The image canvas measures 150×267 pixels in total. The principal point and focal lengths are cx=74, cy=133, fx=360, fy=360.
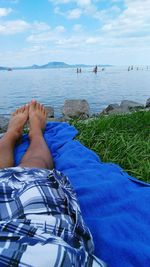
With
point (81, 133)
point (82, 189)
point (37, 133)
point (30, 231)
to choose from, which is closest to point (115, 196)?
point (82, 189)

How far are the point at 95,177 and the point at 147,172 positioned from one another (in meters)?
0.79

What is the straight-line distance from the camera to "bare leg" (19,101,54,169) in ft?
6.63

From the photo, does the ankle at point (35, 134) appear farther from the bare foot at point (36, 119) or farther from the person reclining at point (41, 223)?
the person reclining at point (41, 223)

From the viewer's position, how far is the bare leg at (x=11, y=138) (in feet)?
7.48

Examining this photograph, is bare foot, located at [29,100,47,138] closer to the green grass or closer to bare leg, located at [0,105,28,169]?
bare leg, located at [0,105,28,169]

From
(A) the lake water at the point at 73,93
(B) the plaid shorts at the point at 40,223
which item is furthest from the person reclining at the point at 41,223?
(A) the lake water at the point at 73,93

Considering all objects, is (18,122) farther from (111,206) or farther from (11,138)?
(111,206)

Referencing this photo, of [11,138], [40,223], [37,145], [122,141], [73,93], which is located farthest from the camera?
[73,93]

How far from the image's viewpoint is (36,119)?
3.04m

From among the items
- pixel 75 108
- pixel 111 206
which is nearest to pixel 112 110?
pixel 75 108

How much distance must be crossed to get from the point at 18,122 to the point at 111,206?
4.69 ft

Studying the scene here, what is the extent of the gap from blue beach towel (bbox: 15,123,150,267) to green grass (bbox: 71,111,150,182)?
0.48 meters

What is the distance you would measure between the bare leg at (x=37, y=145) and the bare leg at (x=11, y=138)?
0.08 metres

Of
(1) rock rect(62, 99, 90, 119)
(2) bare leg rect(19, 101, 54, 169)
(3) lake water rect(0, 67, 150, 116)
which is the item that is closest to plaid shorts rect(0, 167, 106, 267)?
(2) bare leg rect(19, 101, 54, 169)
